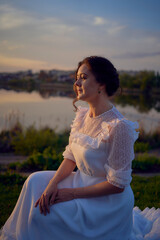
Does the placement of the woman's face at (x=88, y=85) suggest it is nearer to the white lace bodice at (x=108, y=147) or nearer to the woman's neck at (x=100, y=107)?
the woman's neck at (x=100, y=107)

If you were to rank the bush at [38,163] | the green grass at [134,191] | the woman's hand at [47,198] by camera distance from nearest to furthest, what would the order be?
1. the woman's hand at [47,198]
2. the green grass at [134,191]
3. the bush at [38,163]

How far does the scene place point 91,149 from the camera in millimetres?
1812

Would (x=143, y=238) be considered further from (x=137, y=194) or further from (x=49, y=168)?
(x=49, y=168)

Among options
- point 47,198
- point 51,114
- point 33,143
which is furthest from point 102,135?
point 51,114

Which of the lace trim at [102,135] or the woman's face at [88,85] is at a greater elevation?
the woman's face at [88,85]

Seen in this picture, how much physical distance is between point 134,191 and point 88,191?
6.81 feet

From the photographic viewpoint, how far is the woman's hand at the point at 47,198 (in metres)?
1.71

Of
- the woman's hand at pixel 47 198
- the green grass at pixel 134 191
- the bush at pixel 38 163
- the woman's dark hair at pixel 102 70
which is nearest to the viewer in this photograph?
the woman's hand at pixel 47 198

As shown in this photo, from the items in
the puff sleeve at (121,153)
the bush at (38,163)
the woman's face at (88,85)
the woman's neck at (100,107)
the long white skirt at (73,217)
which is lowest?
the bush at (38,163)

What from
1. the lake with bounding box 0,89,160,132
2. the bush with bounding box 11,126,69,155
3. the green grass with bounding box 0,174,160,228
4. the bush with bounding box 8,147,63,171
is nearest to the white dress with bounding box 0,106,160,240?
the green grass with bounding box 0,174,160,228

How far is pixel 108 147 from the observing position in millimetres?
1803

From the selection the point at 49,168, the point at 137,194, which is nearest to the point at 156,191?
the point at 137,194

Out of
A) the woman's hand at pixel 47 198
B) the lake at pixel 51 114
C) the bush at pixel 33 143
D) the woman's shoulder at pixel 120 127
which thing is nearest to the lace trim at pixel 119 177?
the woman's shoulder at pixel 120 127

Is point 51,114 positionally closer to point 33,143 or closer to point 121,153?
point 33,143
